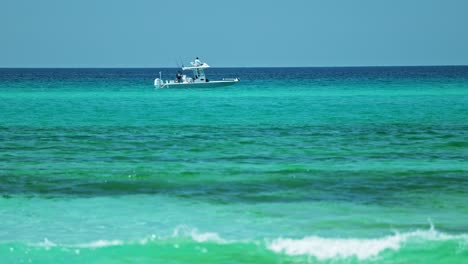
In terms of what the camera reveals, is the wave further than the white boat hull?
No

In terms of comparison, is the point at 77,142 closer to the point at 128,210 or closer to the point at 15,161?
the point at 15,161

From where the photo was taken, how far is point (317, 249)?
10.9m

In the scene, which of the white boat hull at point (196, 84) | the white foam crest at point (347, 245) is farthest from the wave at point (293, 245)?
the white boat hull at point (196, 84)

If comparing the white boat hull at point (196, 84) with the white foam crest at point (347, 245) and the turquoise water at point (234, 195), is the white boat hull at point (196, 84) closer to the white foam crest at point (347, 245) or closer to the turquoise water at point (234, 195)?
the turquoise water at point (234, 195)

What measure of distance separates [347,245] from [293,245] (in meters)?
0.84

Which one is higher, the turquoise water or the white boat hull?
the turquoise water

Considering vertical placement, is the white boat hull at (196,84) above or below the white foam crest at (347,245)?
below

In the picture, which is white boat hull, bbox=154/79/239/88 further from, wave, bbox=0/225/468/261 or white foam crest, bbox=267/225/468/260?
white foam crest, bbox=267/225/468/260

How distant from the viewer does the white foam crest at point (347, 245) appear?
425 inches

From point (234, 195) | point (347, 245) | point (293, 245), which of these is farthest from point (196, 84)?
point (347, 245)

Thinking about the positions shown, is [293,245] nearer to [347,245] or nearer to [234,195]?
[347,245]

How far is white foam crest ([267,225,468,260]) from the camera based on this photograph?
1079 cm

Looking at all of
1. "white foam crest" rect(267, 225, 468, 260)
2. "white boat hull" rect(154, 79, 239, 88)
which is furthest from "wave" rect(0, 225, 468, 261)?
"white boat hull" rect(154, 79, 239, 88)

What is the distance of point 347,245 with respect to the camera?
11062mm
